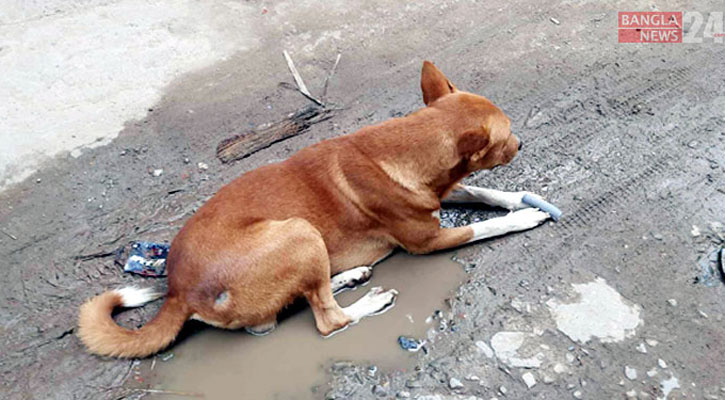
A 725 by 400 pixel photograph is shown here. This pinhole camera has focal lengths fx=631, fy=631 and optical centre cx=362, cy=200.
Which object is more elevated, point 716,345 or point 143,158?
point 143,158

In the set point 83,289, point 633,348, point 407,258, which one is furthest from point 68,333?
point 633,348

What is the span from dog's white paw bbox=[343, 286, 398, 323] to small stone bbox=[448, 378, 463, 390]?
584 millimetres

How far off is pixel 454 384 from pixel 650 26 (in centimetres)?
408

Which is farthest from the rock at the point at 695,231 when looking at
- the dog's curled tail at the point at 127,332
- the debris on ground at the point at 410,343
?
the dog's curled tail at the point at 127,332

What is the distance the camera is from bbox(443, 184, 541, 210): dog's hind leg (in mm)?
4066

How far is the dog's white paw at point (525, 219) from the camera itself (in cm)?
390

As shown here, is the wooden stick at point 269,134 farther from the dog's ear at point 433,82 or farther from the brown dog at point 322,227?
the dog's ear at point 433,82

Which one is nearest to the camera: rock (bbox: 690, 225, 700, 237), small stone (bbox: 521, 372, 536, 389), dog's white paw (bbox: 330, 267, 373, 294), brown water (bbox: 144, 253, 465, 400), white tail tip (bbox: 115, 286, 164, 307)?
small stone (bbox: 521, 372, 536, 389)

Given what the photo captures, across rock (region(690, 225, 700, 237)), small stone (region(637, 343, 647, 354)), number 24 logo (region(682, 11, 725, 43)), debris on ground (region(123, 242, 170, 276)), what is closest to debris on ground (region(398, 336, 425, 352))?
A: small stone (region(637, 343, 647, 354))

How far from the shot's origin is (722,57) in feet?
17.4

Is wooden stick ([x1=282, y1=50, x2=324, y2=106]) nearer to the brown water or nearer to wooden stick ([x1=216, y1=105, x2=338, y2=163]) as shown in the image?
wooden stick ([x1=216, y1=105, x2=338, y2=163])

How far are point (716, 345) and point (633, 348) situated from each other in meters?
0.43

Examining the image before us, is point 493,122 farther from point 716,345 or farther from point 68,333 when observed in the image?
point 68,333

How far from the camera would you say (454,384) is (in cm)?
318
